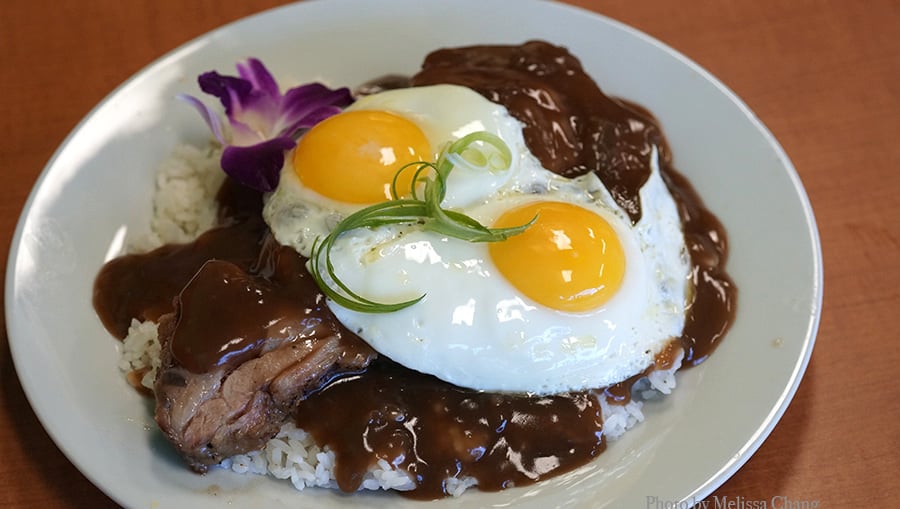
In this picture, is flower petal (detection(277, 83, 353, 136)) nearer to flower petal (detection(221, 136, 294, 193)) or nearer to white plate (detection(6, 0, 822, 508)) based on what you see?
flower petal (detection(221, 136, 294, 193))

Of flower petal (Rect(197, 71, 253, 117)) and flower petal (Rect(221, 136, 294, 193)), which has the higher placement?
flower petal (Rect(197, 71, 253, 117))

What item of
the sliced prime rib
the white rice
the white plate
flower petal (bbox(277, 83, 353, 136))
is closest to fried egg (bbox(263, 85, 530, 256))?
the sliced prime rib

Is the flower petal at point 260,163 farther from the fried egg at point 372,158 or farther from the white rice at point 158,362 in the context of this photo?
the white rice at point 158,362

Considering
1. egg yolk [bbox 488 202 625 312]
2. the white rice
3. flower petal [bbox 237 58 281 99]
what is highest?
flower petal [bbox 237 58 281 99]

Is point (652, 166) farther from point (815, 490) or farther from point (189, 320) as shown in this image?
point (189, 320)

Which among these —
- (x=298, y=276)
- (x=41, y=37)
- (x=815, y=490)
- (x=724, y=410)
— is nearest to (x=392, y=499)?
(x=298, y=276)

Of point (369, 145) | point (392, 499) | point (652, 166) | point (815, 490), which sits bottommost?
point (815, 490)
